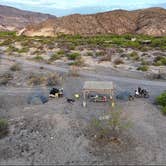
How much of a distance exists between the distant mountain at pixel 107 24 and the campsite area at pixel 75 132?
6148 centimetres

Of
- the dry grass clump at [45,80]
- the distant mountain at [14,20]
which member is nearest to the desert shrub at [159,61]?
the dry grass clump at [45,80]

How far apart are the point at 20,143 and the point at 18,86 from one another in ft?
32.5

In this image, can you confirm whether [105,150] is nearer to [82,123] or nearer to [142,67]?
[82,123]

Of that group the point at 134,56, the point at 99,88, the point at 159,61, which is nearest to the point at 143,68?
the point at 159,61

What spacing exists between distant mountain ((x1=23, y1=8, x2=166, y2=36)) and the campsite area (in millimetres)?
61478

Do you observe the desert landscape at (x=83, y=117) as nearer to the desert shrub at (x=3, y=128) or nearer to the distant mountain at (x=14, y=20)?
the desert shrub at (x=3, y=128)

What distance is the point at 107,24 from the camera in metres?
87.2

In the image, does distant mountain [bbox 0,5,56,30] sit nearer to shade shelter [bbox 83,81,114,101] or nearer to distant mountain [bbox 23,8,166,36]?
distant mountain [bbox 23,8,166,36]

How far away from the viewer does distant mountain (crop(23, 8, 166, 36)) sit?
81812 millimetres

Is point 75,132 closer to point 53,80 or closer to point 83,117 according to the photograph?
point 83,117

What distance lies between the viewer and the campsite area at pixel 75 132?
13.0 meters

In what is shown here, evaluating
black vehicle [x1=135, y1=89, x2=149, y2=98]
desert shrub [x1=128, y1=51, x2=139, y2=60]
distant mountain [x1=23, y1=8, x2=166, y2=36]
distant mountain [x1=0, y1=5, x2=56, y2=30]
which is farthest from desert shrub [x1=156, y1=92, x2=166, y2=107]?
distant mountain [x1=0, y1=5, x2=56, y2=30]

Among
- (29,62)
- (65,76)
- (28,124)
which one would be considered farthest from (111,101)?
(29,62)

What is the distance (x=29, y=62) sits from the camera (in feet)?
119
